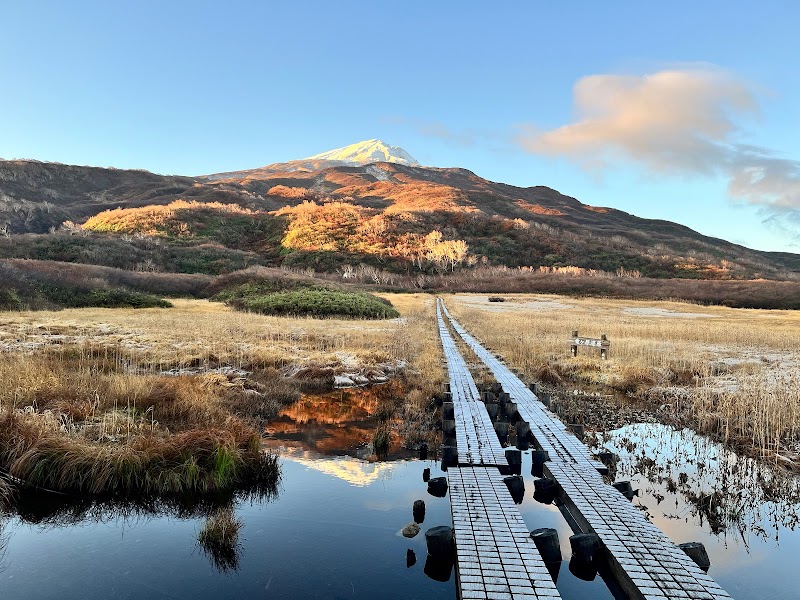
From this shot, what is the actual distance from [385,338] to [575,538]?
63.9ft

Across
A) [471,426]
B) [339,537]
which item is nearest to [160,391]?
[471,426]

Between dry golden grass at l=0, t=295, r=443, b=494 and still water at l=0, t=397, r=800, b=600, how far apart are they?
0.83 m

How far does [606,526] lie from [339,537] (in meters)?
3.26

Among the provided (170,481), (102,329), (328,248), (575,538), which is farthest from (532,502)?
(328,248)

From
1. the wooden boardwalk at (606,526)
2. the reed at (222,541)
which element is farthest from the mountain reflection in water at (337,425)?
the reed at (222,541)

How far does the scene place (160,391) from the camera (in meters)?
12.2

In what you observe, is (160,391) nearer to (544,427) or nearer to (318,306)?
(544,427)

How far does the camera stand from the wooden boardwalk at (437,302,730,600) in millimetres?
5199

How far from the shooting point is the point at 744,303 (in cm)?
6612

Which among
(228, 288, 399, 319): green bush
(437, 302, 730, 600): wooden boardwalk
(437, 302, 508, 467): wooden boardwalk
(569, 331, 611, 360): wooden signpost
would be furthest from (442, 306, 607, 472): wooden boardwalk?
(228, 288, 399, 319): green bush

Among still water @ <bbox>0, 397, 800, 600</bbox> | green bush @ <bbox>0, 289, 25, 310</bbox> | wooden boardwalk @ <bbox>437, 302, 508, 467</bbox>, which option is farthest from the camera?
green bush @ <bbox>0, 289, 25, 310</bbox>

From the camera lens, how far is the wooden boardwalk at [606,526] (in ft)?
17.1

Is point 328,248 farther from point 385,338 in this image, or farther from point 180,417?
point 180,417

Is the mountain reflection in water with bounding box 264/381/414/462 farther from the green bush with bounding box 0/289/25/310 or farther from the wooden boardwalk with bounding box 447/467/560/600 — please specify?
the green bush with bounding box 0/289/25/310
